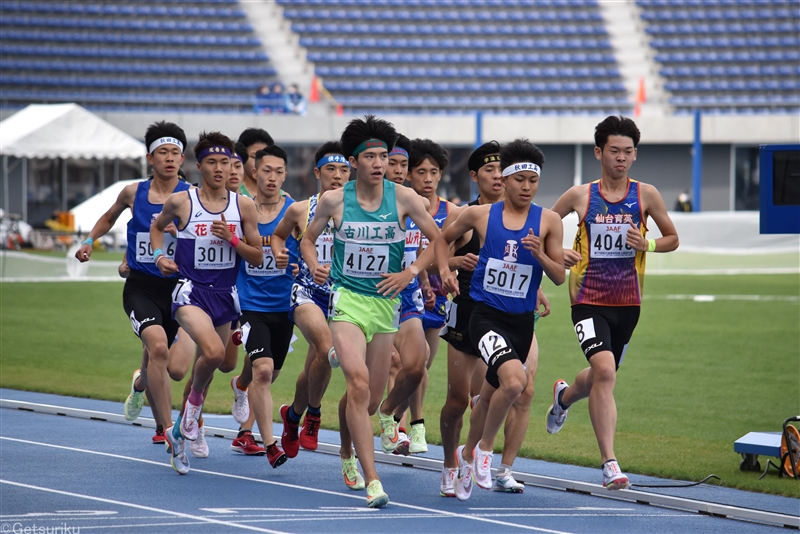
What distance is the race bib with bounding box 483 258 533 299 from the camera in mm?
6238

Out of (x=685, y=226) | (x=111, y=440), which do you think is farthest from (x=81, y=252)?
(x=685, y=226)

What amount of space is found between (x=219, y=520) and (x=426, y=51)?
35781 millimetres

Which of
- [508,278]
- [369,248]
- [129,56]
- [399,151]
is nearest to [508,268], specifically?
[508,278]

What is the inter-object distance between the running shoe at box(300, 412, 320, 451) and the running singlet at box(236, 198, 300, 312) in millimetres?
793

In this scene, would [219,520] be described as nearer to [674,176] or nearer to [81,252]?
[81,252]

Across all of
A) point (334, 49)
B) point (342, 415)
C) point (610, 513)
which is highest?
point (334, 49)

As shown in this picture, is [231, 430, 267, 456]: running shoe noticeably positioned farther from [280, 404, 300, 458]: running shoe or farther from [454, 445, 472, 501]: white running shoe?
[454, 445, 472, 501]: white running shoe

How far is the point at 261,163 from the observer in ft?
25.0

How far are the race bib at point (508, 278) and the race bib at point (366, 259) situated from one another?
62cm

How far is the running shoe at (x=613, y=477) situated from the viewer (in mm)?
6070

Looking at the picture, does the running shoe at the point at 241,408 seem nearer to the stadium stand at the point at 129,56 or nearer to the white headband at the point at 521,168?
the white headband at the point at 521,168

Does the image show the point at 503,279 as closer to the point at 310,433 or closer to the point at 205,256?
the point at 310,433

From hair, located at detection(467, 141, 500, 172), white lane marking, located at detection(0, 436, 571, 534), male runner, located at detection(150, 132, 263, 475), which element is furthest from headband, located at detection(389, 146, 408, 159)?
white lane marking, located at detection(0, 436, 571, 534)

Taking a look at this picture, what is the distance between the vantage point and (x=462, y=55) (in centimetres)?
4000
